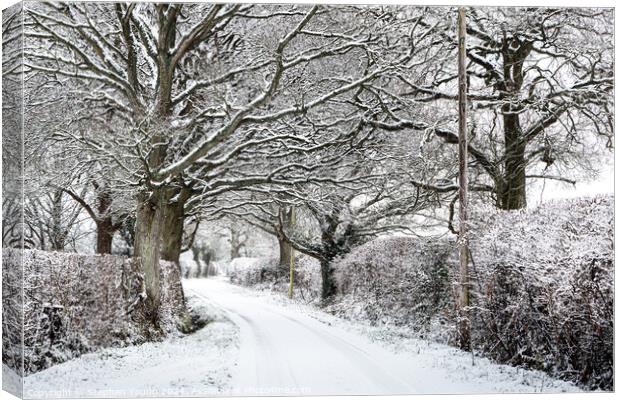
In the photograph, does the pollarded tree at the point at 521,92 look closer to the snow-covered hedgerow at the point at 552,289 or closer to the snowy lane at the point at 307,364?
the snow-covered hedgerow at the point at 552,289

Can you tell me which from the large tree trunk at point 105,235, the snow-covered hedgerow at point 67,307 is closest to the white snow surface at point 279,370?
the snow-covered hedgerow at point 67,307

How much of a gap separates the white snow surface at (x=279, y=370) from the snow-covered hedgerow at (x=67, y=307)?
0.70 ft

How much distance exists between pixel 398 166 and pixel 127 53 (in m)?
4.18

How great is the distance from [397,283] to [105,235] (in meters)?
4.57

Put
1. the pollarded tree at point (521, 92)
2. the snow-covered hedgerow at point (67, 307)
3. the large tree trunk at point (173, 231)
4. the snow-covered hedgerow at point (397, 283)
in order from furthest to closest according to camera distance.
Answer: the large tree trunk at point (173, 231)
the snow-covered hedgerow at point (397, 283)
the pollarded tree at point (521, 92)
the snow-covered hedgerow at point (67, 307)

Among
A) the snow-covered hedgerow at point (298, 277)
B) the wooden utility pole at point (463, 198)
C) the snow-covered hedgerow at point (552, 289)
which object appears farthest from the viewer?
the snow-covered hedgerow at point (298, 277)

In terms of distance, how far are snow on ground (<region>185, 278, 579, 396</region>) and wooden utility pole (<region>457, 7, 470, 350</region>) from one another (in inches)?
14.4

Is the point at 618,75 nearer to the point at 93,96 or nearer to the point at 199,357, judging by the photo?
the point at 199,357

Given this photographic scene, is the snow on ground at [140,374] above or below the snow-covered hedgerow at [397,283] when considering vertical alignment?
below

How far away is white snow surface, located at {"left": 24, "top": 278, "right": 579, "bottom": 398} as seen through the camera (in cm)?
597

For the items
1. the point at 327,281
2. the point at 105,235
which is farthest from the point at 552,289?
the point at 105,235

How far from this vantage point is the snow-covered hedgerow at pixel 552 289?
5594 mm

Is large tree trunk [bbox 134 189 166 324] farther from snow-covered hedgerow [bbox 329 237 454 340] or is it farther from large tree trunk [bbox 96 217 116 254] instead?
snow-covered hedgerow [bbox 329 237 454 340]

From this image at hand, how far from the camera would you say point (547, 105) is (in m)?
7.74
